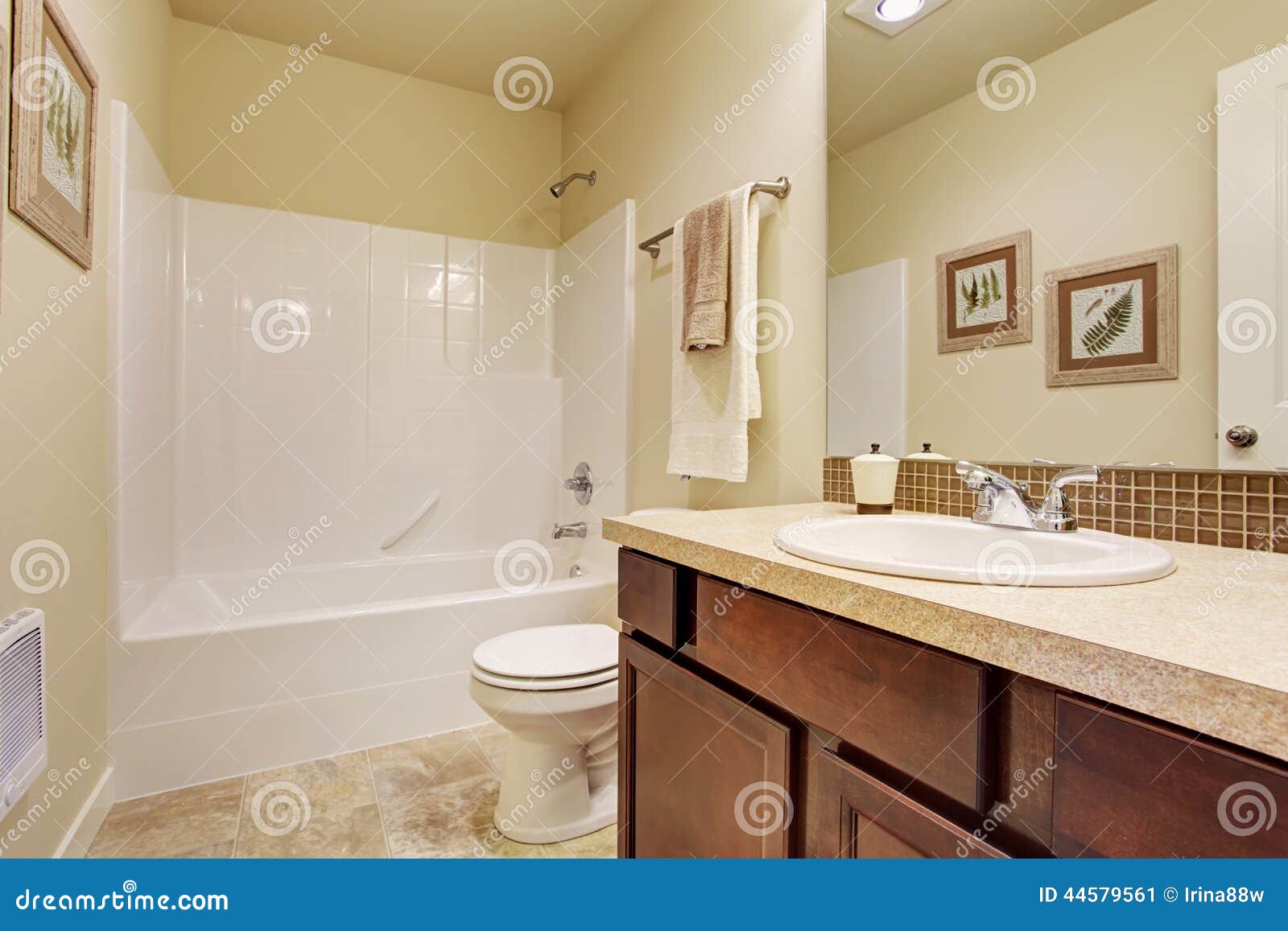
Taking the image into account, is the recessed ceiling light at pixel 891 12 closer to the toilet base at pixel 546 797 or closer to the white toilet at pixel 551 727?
the white toilet at pixel 551 727

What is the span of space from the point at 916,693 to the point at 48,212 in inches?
70.8

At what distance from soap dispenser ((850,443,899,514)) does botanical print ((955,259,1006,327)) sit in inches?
12.0

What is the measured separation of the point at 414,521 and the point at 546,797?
1.55 m

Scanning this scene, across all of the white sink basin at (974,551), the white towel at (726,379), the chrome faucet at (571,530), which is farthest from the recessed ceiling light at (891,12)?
the chrome faucet at (571,530)

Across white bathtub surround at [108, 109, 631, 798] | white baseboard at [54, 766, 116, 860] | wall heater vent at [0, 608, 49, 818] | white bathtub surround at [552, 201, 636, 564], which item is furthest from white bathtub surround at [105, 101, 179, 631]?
white bathtub surround at [552, 201, 636, 564]

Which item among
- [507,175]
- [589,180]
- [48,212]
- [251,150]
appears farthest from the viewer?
[507,175]

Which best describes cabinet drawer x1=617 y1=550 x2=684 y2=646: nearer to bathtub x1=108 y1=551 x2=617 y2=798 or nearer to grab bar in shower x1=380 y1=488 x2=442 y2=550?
bathtub x1=108 y1=551 x2=617 y2=798

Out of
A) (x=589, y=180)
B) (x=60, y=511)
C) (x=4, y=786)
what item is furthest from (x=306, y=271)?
(x=4, y=786)

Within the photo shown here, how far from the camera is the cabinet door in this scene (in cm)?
83

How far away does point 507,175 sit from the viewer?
3049mm

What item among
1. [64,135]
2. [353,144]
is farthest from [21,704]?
[353,144]

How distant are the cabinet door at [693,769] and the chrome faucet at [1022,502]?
53 cm

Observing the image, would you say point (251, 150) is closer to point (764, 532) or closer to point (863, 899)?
point (764, 532)

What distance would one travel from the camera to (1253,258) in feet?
2.82
